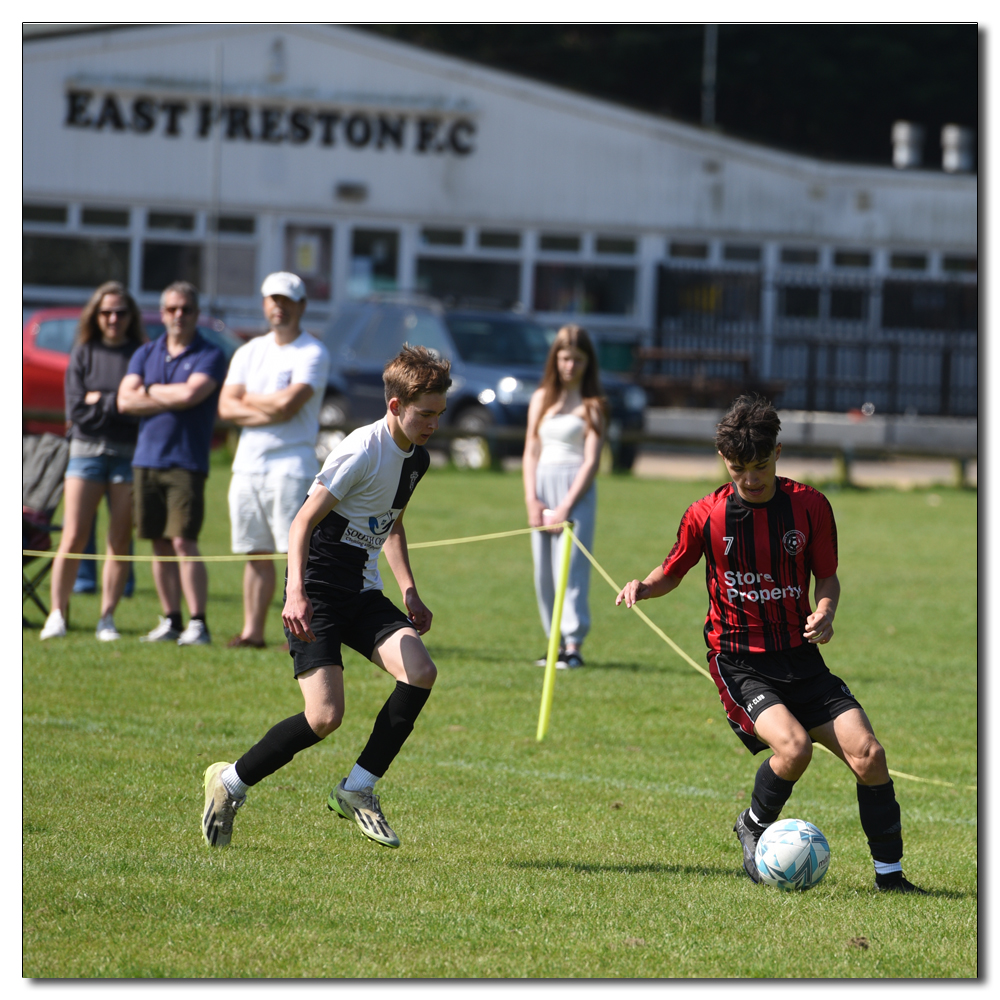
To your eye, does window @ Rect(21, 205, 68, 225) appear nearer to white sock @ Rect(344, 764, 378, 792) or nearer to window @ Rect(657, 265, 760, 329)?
window @ Rect(657, 265, 760, 329)

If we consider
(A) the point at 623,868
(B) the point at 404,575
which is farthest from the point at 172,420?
(A) the point at 623,868

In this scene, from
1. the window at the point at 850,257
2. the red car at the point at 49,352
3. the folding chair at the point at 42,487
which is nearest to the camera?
the folding chair at the point at 42,487

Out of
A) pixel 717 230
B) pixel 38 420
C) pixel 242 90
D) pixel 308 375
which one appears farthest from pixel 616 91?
pixel 308 375

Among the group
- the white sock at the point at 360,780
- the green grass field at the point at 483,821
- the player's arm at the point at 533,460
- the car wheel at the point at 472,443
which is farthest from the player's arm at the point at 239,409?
the car wheel at the point at 472,443

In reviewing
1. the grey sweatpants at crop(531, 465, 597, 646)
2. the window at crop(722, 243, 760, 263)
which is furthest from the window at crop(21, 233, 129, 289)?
the grey sweatpants at crop(531, 465, 597, 646)

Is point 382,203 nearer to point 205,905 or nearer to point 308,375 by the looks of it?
point 308,375

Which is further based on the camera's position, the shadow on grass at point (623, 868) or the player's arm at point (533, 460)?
the player's arm at point (533, 460)

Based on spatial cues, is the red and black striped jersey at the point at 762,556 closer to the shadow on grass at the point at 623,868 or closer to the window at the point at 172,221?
the shadow on grass at the point at 623,868

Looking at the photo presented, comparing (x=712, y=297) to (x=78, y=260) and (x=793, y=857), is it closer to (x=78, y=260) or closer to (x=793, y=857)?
(x=78, y=260)

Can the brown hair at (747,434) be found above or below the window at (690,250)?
below

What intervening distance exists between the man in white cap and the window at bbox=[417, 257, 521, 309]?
20.7 m

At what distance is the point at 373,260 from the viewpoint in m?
29.0

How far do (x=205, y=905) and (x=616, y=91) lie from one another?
141ft

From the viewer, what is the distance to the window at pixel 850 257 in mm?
30453
